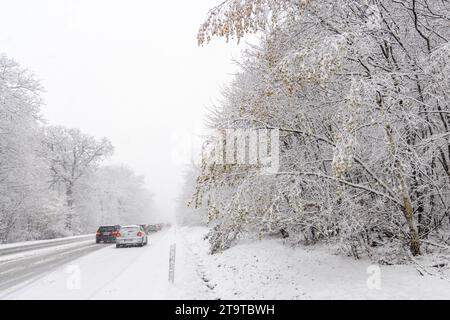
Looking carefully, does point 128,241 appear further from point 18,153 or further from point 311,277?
point 311,277

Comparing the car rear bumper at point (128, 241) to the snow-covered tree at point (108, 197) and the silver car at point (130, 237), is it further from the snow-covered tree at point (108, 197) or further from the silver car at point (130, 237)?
the snow-covered tree at point (108, 197)

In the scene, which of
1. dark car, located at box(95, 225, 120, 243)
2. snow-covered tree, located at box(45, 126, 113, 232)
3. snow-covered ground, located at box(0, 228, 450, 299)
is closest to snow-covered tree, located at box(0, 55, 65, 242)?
dark car, located at box(95, 225, 120, 243)

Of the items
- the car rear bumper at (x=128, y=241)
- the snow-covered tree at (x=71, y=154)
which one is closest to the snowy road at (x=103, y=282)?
the car rear bumper at (x=128, y=241)

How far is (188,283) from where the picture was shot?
10406 millimetres

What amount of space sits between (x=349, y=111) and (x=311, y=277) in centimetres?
442

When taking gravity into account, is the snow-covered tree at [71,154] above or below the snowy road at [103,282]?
above

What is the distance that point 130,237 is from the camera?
2416cm

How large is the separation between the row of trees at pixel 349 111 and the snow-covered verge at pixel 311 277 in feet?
2.67

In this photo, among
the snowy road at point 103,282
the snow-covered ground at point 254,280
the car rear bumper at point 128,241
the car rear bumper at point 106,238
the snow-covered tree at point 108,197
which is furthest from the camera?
the snow-covered tree at point 108,197

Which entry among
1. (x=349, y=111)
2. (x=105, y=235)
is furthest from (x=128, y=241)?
(x=349, y=111)

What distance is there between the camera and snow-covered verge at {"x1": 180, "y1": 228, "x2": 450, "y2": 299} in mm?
7121

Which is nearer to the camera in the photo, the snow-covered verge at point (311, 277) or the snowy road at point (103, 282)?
the snow-covered verge at point (311, 277)

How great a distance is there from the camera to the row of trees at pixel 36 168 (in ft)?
96.0
